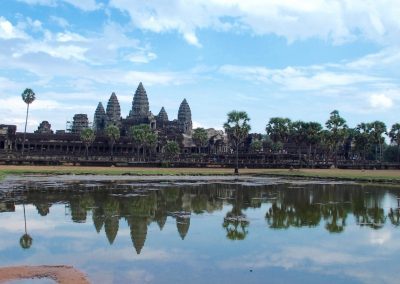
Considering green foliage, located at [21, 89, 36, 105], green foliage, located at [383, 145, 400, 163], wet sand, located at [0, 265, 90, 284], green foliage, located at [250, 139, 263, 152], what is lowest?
wet sand, located at [0, 265, 90, 284]

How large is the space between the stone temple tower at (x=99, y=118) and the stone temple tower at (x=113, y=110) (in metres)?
3.33

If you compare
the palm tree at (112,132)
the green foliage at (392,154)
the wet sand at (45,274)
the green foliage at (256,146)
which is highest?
the palm tree at (112,132)

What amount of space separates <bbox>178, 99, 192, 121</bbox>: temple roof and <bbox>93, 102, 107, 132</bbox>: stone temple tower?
29.4 metres

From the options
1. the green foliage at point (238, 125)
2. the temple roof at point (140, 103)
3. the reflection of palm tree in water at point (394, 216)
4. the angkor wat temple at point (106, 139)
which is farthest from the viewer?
the temple roof at point (140, 103)

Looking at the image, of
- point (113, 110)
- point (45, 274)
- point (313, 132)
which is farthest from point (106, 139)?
point (45, 274)

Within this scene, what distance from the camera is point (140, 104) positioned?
561 ft

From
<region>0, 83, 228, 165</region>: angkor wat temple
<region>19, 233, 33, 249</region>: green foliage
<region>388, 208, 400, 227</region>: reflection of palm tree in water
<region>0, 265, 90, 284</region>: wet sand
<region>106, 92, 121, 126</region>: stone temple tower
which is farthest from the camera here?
<region>106, 92, 121, 126</region>: stone temple tower

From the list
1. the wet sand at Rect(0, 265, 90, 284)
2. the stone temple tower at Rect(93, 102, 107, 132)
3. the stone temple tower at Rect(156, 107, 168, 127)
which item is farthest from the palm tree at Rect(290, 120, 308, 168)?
the wet sand at Rect(0, 265, 90, 284)

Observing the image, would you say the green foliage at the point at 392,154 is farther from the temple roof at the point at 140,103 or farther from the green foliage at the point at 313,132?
the temple roof at the point at 140,103

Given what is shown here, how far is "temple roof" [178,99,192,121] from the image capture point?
615ft

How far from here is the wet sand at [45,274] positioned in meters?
13.5

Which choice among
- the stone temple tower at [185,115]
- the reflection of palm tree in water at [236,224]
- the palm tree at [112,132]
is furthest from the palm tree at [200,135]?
the reflection of palm tree in water at [236,224]

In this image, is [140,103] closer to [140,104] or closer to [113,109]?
[140,104]

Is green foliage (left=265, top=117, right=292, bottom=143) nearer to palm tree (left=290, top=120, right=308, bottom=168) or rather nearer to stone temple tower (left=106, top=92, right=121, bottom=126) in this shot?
palm tree (left=290, top=120, right=308, bottom=168)
